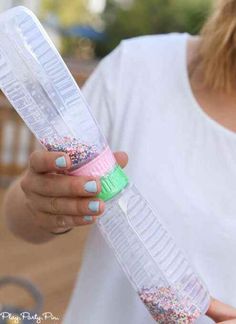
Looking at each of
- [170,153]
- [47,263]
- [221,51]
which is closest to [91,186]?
[170,153]

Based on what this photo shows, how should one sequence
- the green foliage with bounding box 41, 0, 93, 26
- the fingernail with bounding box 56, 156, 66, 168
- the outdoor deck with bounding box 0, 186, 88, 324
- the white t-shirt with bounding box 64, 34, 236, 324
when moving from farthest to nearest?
the green foliage with bounding box 41, 0, 93, 26
the outdoor deck with bounding box 0, 186, 88, 324
the white t-shirt with bounding box 64, 34, 236, 324
the fingernail with bounding box 56, 156, 66, 168

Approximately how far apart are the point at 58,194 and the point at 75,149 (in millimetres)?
62

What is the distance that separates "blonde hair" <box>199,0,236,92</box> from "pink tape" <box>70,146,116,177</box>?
314 mm

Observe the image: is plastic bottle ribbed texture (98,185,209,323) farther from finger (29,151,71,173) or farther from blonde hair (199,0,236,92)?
blonde hair (199,0,236,92)

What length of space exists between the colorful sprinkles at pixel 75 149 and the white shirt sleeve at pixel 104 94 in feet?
0.70

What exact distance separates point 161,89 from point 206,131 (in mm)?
98

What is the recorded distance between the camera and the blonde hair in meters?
0.91

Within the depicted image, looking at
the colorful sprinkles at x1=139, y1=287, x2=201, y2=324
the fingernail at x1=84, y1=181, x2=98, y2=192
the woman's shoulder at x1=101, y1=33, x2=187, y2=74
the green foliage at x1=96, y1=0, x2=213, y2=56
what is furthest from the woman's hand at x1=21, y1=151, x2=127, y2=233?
the green foliage at x1=96, y1=0, x2=213, y2=56

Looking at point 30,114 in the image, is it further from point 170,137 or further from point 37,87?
point 170,137

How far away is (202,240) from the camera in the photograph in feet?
2.68

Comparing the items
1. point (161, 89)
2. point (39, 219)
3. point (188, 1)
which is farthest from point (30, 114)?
point (188, 1)

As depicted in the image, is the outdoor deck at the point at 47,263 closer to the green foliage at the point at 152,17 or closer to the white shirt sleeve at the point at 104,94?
the white shirt sleeve at the point at 104,94

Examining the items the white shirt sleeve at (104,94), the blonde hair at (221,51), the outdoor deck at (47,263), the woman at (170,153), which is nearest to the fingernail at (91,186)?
the woman at (170,153)

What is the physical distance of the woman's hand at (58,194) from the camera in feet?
2.09
